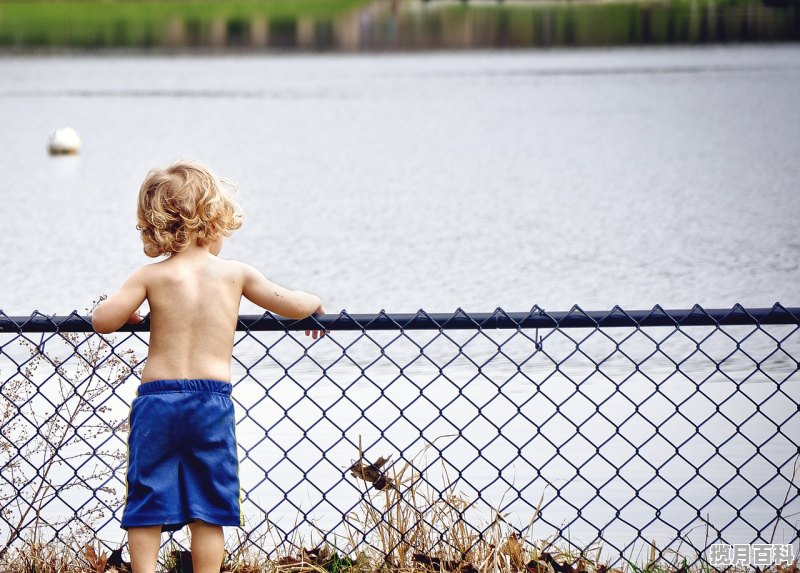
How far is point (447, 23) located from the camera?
87500mm

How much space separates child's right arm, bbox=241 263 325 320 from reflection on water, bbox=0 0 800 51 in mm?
60324

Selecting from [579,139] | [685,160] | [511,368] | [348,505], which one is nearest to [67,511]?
[348,505]

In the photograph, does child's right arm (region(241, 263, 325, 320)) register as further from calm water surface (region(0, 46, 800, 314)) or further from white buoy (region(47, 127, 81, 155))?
white buoy (region(47, 127, 81, 155))

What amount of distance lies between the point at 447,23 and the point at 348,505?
8450 centimetres

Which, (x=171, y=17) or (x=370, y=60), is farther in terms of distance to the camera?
(x=171, y=17)

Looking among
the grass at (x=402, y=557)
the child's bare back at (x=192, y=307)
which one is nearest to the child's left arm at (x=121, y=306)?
the child's bare back at (x=192, y=307)

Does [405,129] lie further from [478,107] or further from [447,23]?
[447,23]

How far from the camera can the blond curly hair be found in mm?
3145

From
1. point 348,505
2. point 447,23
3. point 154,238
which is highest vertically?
point 154,238

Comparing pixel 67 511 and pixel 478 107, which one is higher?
pixel 67 511

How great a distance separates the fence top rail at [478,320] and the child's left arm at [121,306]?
144 mm

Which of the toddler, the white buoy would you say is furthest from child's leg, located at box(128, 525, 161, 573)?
the white buoy

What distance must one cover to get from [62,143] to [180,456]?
18.9m

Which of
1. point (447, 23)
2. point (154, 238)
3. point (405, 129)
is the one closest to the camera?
point (154, 238)
